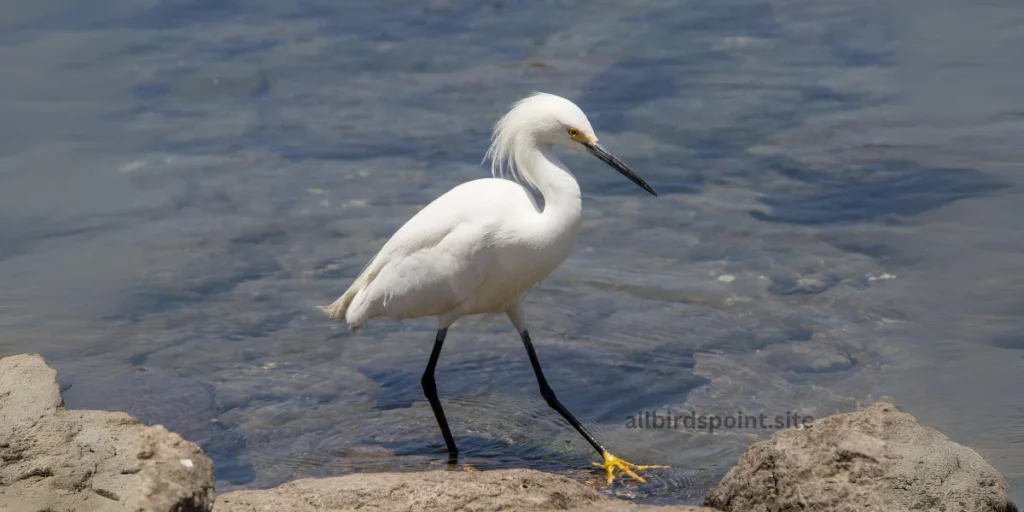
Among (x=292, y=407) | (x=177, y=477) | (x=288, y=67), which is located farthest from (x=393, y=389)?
(x=288, y=67)

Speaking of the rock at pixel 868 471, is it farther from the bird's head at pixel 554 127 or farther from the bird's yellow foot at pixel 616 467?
the bird's head at pixel 554 127

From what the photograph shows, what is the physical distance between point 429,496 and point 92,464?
1.13 m

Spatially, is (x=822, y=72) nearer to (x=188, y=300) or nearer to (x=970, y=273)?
(x=970, y=273)

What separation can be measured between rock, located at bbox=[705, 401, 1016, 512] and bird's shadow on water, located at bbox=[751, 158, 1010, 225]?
483cm

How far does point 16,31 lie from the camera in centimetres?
1312

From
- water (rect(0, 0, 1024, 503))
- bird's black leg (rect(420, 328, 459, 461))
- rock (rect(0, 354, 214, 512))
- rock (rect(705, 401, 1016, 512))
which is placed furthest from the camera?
water (rect(0, 0, 1024, 503))

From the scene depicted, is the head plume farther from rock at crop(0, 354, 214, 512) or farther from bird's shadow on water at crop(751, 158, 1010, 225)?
bird's shadow on water at crop(751, 158, 1010, 225)

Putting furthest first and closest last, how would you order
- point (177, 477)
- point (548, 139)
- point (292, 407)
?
point (292, 407)
point (548, 139)
point (177, 477)

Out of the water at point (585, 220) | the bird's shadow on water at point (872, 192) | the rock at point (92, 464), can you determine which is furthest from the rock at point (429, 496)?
the bird's shadow on water at point (872, 192)

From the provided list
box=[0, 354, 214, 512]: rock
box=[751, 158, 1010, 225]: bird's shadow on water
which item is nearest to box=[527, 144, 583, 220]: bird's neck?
box=[0, 354, 214, 512]: rock

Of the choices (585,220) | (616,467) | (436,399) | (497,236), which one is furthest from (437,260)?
(585,220)

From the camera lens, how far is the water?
258 inches

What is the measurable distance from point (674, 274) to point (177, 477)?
5095 millimetres

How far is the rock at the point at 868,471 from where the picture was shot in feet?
12.7
